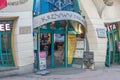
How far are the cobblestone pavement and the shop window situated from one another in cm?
112

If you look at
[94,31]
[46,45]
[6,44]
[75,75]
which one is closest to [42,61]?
[46,45]

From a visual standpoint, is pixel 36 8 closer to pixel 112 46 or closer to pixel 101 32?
pixel 101 32

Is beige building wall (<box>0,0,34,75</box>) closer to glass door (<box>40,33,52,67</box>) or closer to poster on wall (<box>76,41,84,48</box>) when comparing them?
glass door (<box>40,33,52,67</box>)

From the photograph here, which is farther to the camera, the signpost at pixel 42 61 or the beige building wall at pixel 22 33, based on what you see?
the signpost at pixel 42 61

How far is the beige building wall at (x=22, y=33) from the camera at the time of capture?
666 inches

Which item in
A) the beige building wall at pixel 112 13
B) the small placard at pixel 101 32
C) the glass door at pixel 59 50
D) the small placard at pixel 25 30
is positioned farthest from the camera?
the beige building wall at pixel 112 13

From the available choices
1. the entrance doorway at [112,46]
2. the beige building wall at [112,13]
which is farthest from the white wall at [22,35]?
the entrance doorway at [112,46]

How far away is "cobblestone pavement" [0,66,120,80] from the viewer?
16.5 m

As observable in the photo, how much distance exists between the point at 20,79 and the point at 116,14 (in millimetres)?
8862

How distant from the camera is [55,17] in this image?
18.1m

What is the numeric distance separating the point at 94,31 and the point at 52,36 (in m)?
2.65

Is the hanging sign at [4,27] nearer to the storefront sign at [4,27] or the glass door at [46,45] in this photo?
the storefront sign at [4,27]

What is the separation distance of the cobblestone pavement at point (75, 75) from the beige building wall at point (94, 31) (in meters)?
1.18

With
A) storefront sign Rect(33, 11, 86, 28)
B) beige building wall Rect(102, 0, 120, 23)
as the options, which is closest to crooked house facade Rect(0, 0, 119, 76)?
storefront sign Rect(33, 11, 86, 28)
